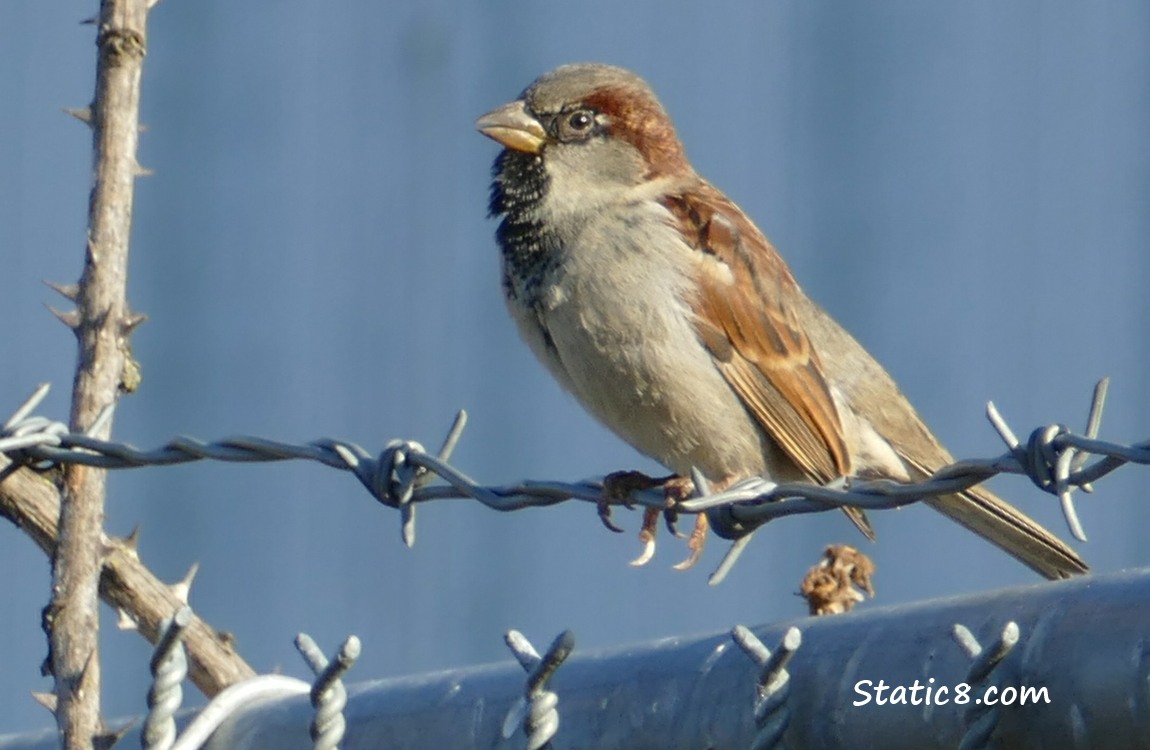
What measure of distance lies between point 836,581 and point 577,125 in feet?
5.32

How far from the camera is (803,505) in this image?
1.78 metres

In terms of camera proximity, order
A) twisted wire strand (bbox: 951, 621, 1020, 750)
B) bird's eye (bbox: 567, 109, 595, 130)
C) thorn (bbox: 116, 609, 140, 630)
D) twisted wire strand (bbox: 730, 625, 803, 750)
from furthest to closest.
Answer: bird's eye (bbox: 567, 109, 595, 130) → thorn (bbox: 116, 609, 140, 630) → twisted wire strand (bbox: 730, 625, 803, 750) → twisted wire strand (bbox: 951, 621, 1020, 750)

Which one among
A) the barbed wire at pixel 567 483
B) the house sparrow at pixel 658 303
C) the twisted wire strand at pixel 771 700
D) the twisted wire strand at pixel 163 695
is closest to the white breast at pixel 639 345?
the house sparrow at pixel 658 303

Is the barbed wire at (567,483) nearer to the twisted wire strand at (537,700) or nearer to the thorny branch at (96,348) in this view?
the thorny branch at (96,348)

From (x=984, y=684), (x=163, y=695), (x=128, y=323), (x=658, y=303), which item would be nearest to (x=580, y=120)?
(x=658, y=303)

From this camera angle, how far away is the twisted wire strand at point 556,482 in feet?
5.16

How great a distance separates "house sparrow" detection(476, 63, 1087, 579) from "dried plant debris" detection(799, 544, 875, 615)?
2.80ft

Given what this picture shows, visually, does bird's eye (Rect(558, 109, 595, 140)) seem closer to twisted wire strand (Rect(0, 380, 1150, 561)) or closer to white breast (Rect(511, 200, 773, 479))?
white breast (Rect(511, 200, 773, 479))

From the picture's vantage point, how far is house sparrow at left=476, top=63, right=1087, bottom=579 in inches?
123

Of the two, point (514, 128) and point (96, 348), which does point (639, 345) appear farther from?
point (96, 348)

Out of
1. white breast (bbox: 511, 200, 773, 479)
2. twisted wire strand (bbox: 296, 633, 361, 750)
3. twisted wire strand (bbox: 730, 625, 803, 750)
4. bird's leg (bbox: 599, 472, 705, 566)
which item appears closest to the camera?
twisted wire strand (bbox: 730, 625, 803, 750)

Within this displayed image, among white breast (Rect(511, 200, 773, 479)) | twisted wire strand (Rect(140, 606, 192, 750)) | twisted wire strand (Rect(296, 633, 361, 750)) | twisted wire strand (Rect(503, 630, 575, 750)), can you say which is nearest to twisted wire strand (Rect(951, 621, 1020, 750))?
twisted wire strand (Rect(503, 630, 575, 750))

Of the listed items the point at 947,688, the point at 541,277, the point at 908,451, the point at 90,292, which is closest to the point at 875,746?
the point at 947,688

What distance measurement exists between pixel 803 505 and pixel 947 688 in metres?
0.47
